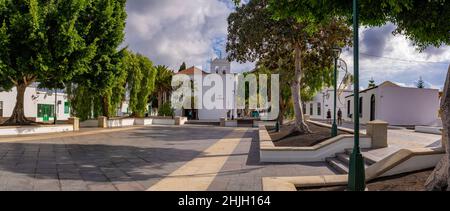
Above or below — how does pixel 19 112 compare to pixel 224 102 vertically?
below

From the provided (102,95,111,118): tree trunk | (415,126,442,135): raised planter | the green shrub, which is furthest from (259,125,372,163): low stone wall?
the green shrub

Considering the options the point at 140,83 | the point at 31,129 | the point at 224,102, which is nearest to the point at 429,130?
the point at 31,129

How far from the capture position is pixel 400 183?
7289 mm

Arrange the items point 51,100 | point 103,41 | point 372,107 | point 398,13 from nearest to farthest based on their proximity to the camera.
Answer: point 398,13 < point 103,41 < point 372,107 < point 51,100

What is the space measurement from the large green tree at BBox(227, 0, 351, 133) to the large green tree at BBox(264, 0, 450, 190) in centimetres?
715

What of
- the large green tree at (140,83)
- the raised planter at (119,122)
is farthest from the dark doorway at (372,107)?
the raised planter at (119,122)

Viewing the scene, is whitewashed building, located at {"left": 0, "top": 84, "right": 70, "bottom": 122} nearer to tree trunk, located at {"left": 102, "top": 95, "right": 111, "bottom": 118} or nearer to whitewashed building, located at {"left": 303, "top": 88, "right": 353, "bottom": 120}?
tree trunk, located at {"left": 102, "top": 95, "right": 111, "bottom": 118}

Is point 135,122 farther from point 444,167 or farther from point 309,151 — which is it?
point 444,167

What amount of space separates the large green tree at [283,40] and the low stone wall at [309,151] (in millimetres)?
5671

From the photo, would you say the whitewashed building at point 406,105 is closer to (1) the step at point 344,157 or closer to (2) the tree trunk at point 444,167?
(1) the step at point 344,157

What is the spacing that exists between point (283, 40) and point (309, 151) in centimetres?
899

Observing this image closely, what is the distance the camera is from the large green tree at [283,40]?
17938 mm
